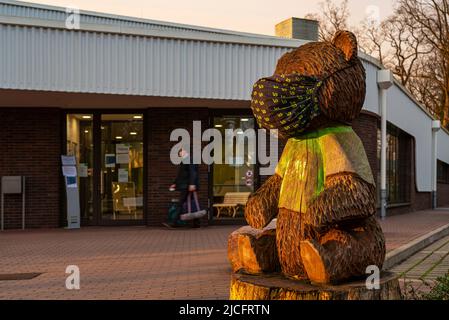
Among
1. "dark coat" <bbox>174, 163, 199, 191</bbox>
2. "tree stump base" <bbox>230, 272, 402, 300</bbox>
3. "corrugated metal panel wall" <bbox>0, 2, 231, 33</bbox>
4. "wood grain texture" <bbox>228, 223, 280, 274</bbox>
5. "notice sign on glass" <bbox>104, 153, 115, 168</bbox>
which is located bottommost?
"tree stump base" <bbox>230, 272, 402, 300</bbox>

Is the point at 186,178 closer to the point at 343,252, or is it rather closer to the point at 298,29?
the point at 298,29

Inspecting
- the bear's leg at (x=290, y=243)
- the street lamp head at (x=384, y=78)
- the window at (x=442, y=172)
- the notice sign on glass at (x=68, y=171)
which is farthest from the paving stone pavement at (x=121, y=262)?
the window at (x=442, y=172)

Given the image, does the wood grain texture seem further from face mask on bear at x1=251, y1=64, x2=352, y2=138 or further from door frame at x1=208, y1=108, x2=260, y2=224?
door frame at x1=208, y1=108, x2=260, y2=224

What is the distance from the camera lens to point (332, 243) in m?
3.18

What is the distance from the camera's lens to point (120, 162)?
544 inches

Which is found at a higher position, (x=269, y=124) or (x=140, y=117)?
(x=140, y=117)

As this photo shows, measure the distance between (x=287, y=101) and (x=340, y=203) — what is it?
2.13 feet

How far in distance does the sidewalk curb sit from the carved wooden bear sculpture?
476 cm

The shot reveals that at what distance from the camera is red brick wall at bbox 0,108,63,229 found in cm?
1316

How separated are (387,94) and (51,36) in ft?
33.3

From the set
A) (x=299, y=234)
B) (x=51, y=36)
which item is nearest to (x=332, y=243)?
(x=299, y=234)

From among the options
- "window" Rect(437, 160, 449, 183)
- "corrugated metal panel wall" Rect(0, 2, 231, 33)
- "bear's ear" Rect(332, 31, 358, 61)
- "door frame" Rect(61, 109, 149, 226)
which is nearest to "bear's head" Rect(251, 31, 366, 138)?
"bear's ear" Rect(332, 31, 358, 61)
